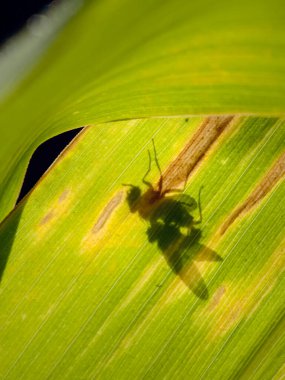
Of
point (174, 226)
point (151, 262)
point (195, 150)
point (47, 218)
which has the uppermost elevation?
point (195, 150)

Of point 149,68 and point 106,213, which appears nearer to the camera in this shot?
point 149,68

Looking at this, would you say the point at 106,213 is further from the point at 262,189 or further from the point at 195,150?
the point at 262,189

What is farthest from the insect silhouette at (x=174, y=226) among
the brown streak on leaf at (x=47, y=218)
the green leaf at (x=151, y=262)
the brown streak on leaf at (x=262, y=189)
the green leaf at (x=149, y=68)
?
the green leaf at (x=149, y=68)

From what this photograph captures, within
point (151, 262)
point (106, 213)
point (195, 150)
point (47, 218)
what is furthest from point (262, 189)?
point (47, 218)

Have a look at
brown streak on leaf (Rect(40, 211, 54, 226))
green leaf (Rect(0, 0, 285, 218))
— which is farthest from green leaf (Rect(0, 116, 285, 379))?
green leaf (Rect(0, 0, 285, 218))

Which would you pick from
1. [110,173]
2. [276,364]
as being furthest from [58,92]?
[276,364]

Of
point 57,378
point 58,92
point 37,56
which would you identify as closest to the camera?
point 37,56

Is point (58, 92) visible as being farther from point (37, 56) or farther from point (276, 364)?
point (276, 364)
